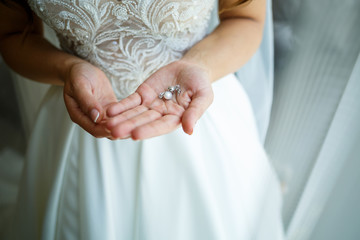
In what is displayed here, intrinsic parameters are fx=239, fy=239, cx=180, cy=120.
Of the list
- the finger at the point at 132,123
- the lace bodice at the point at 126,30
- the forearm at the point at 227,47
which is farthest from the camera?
the forearm at the point at 227,47

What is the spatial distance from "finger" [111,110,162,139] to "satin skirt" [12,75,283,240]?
0.17 m

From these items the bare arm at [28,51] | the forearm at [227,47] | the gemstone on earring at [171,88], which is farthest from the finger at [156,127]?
the bare arm at [28,51]

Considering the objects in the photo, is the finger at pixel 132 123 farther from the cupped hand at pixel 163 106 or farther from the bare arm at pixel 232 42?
the bare arm at pixel 232 42

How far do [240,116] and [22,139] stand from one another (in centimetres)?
138

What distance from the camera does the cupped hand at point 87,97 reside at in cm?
46

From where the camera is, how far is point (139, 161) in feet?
2.06

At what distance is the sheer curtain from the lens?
2.17 ft

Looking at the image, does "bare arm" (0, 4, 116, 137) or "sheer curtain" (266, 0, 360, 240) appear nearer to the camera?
"bare arm" (0, 4, 116, 137)

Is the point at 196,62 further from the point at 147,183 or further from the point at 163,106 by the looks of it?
the point at 147,183

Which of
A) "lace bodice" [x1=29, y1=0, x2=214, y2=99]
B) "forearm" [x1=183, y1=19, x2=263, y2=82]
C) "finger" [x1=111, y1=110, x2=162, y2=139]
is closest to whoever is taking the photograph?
"finger" [x1=111, y1=110, x2=162, y2=139]

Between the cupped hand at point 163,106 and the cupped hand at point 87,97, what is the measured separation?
0.10 feet

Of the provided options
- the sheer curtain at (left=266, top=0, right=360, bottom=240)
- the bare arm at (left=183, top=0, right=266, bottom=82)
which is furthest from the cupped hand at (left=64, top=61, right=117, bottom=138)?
the sheer curtain at (left=266, top=0, right=360, bottom=240)

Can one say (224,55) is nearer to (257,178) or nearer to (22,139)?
(257,178)

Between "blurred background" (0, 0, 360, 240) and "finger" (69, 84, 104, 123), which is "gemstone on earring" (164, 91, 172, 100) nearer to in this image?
"finger" (69, 84, 104, 123)
